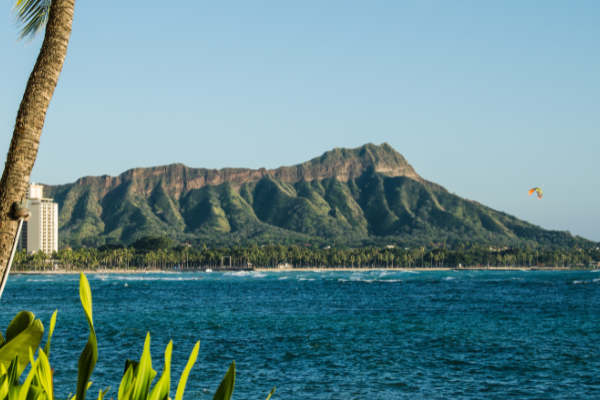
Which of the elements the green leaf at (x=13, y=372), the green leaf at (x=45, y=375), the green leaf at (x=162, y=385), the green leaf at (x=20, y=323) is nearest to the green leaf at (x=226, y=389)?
the green leaf at (x=162, y=385)

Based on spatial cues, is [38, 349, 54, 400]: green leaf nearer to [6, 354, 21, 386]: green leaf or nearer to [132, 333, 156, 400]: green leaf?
[6, 354, 21, 386]: green leaf

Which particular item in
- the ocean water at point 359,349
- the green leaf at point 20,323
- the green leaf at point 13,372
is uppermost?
the green leaf at point 20,323

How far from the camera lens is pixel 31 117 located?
5160mm

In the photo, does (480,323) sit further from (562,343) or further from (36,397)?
(36,397)

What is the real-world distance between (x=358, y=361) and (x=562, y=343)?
15.3 metres

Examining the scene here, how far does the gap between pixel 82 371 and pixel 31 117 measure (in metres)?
2.91

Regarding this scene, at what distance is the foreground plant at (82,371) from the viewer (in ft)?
9.52

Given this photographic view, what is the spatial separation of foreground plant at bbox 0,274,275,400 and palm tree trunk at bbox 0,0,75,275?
39.7 inches

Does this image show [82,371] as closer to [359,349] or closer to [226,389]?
[226,389]

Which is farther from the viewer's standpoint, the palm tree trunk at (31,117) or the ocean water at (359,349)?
the ocean water at (359,349)

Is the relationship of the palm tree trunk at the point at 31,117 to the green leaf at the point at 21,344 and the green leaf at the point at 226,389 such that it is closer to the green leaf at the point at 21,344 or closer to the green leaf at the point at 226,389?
the green leaf at the point at 21,344

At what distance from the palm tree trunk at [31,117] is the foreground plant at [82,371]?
101 centimetres

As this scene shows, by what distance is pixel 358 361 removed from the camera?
29.7 m

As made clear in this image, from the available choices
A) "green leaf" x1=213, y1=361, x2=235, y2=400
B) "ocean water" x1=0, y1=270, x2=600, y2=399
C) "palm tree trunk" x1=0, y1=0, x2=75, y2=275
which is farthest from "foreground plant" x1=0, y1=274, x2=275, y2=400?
"ocean water" x1=0, y1=270, x2=600, y2=399
